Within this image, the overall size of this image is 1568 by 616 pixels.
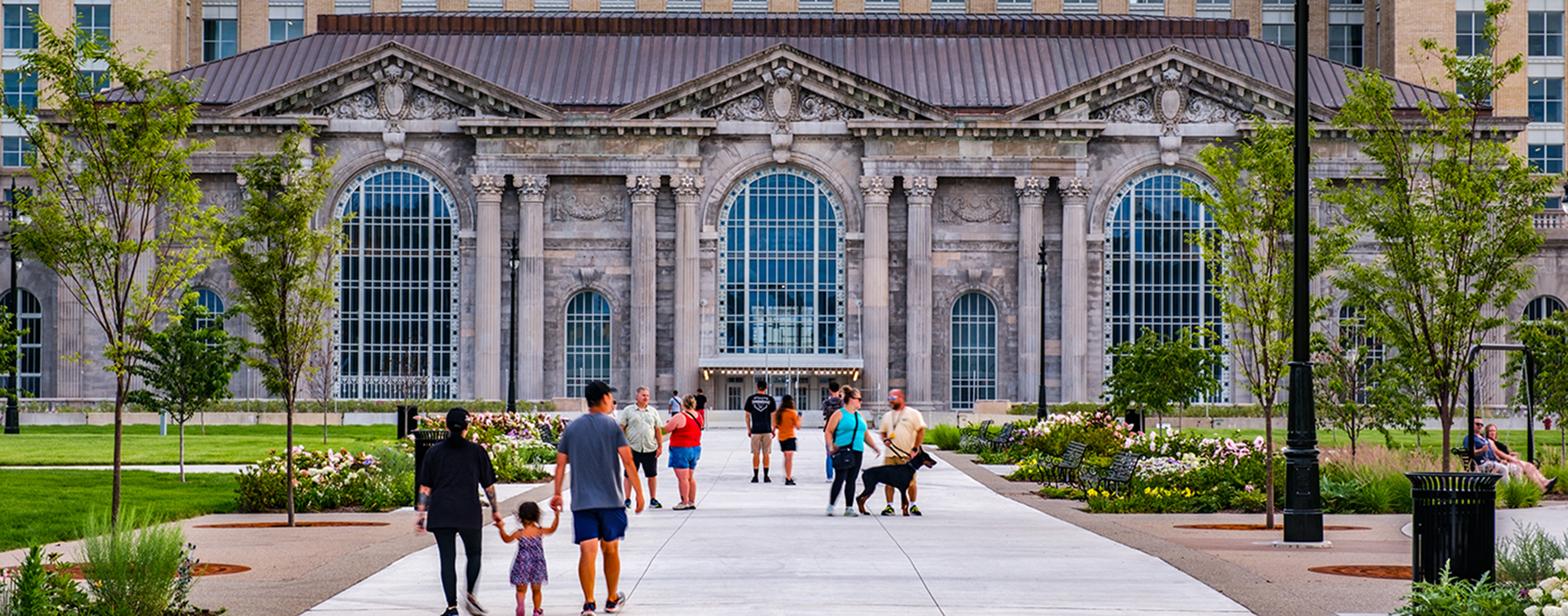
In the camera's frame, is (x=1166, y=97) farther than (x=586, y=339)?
No

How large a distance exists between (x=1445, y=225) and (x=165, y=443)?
34.5 meters

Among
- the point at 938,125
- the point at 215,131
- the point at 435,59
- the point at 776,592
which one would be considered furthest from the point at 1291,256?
the point at 215,131

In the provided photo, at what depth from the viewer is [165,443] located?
46.6m

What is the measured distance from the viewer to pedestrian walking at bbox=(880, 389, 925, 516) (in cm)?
2452

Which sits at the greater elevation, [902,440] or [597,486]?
[597,486]

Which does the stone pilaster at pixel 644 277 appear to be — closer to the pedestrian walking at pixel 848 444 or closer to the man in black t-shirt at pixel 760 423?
the man in black t-shirt at pixel 760 423

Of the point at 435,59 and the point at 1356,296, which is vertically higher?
the point at 435,59

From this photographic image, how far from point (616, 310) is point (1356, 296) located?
47.5m

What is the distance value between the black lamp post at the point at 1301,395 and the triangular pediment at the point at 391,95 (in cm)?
5000

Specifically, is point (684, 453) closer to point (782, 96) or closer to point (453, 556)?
point (453, 556)

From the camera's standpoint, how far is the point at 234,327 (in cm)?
6938

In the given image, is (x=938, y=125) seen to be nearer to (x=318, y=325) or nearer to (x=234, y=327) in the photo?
(x=234, y=327)

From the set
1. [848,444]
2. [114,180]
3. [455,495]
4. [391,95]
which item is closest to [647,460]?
[848,444]

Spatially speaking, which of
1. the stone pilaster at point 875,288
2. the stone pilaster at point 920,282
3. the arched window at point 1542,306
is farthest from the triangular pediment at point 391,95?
the arched window at point 1542,306
